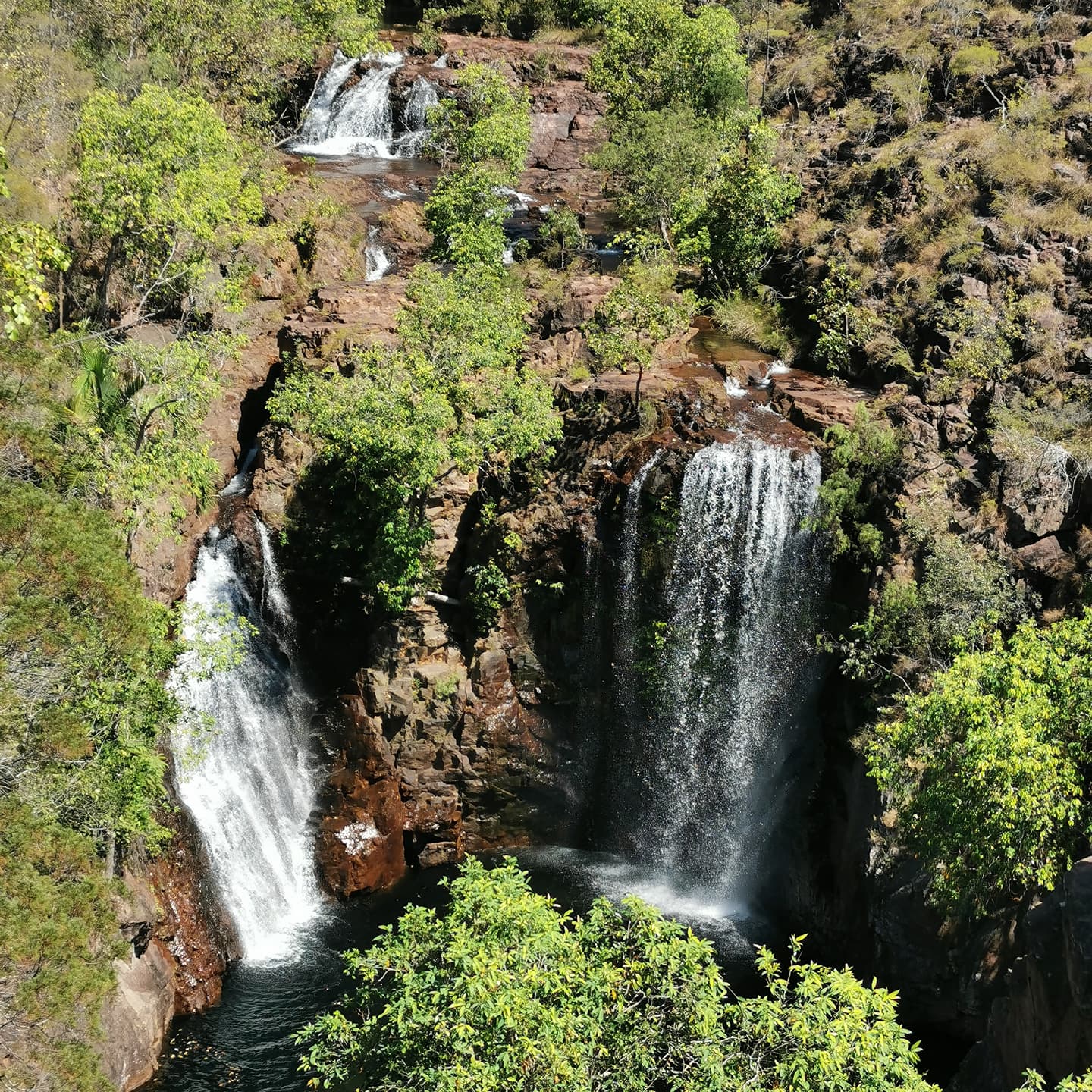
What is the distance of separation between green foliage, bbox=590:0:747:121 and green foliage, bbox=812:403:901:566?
2218cm

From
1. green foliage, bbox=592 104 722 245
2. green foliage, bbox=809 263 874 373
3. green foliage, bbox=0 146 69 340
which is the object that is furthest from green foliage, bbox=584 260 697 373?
green foliage, bbox=0 146 69 340

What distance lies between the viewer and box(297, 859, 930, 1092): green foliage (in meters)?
13.3

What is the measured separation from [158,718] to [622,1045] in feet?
39.9

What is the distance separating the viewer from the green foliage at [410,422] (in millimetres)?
27969

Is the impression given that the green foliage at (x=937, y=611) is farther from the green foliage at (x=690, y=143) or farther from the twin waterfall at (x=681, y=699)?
the green foliage at (x=690, y=143)

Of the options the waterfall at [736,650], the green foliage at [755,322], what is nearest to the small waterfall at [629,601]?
the waterfall at [736,650]

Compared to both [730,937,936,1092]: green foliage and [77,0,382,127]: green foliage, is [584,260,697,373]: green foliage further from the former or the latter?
[730,937,936,1092]: green foliage

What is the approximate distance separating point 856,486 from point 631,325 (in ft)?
28.4

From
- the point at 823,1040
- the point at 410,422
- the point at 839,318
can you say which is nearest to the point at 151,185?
the point at 410,422

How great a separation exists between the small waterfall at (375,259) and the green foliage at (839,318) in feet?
51.0

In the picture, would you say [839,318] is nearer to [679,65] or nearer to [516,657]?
[516,657]

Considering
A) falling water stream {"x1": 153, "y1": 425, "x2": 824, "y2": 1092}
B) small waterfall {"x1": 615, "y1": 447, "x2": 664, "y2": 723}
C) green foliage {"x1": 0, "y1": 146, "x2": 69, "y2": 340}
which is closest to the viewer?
green foliage {"x1": 0, "y1": 146, "x2": 69, "y2": 340}

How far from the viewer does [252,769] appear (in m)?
27.9

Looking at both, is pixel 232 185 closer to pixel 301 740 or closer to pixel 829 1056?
pixel 301 740
